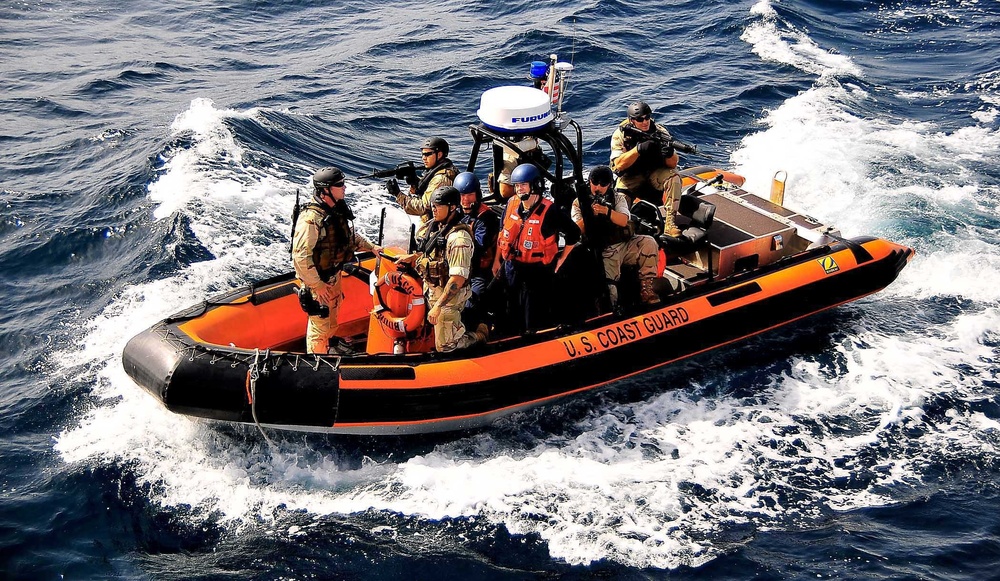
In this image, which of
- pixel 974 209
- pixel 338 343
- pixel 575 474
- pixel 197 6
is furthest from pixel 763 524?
pixel 197 6

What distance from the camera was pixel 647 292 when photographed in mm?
7387

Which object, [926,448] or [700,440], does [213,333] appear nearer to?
[700,440]

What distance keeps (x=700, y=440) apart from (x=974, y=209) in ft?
16.9

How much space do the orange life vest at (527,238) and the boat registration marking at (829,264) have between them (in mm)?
2757

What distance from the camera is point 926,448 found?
21.7 feet

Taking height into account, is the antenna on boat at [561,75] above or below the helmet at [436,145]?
above

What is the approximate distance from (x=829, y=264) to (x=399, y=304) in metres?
3.95

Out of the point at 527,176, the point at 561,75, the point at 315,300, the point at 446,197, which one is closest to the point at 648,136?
the point at 561,75

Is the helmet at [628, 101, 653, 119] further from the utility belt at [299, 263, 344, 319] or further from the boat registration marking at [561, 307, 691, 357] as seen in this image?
the utility belt at [299, 263, 344, 319]

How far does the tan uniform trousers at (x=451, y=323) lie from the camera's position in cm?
632

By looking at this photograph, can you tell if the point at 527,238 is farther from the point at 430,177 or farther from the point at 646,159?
the point at 646,159

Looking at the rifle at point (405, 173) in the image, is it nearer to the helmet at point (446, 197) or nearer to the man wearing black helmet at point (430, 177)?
the man wearing black helmet at point (430, 177)

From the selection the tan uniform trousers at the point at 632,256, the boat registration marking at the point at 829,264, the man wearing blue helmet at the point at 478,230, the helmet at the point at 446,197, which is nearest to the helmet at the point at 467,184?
the man wearing blue helmet at the point at 478,230

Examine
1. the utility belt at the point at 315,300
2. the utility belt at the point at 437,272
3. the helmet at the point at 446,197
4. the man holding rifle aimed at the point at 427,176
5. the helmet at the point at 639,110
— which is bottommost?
the utility belt at the point at 315,300
